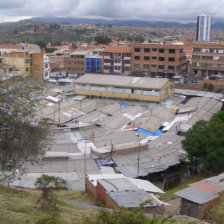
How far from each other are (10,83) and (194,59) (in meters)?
42.4

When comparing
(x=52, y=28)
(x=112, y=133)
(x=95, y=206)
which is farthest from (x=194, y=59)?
(x=52, y=28)

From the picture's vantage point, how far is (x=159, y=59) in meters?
49.1

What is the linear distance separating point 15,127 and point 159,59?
133 ft

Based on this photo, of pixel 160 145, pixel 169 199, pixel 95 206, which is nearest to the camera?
pixel 95 206

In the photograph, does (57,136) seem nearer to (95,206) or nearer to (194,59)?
(95,206)

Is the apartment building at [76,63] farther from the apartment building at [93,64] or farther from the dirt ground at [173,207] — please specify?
the dirt ground at [173,207]

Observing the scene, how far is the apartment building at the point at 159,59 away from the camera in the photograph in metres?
48.1

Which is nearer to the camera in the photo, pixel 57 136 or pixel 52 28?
pixel 57 136

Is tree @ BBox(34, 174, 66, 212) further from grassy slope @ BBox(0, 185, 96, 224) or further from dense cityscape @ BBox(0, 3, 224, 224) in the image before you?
Answer: grassy slope @ BBox(0, 185, 96, 224)

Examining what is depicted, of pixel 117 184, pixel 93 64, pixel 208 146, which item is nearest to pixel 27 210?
pixel 117 184

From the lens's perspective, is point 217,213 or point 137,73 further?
point 137,73

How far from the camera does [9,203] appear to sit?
12.2 metres

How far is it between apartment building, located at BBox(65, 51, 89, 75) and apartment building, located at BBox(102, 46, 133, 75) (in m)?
3.98

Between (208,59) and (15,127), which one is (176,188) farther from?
(208,59)
